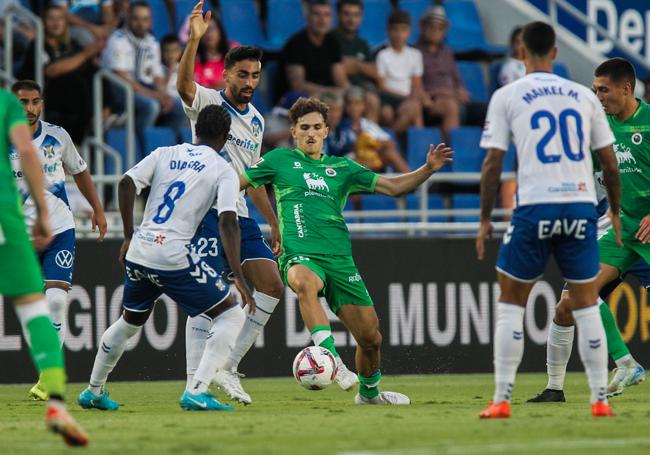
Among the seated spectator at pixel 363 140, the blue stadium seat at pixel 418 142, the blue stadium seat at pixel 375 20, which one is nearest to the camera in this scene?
the seated spectator at pixel 363 140

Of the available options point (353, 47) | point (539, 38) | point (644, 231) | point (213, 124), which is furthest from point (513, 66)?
point (539, 38)

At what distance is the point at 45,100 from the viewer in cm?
1656

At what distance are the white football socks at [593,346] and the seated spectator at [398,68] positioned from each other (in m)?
10.5

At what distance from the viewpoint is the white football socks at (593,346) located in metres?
8.69

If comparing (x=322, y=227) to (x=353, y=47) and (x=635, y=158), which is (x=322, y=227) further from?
(x=353, y=47)

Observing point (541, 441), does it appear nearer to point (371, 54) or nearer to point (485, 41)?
point (371, 54)

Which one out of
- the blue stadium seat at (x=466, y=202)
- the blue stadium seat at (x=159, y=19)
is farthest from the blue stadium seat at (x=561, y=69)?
the blue stadium seat at (x=159, y=19)

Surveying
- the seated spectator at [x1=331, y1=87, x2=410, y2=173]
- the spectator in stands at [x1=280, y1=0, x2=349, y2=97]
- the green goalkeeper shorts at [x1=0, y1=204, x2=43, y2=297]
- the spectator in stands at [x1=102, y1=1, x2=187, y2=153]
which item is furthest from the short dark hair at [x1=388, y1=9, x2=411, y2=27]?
the green goalkeeper shorts at [x1=0, y1=204, x2=43, y2=297]

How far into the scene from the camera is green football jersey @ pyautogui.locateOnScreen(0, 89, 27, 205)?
7492mm

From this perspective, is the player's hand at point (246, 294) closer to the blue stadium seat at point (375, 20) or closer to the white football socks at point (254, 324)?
the white football socks at point (254, 324)

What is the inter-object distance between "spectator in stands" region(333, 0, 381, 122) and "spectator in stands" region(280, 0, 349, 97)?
0.51 m

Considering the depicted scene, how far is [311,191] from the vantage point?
1097cm

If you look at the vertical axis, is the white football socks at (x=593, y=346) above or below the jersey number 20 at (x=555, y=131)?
below

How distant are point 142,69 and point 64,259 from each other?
253 inches
